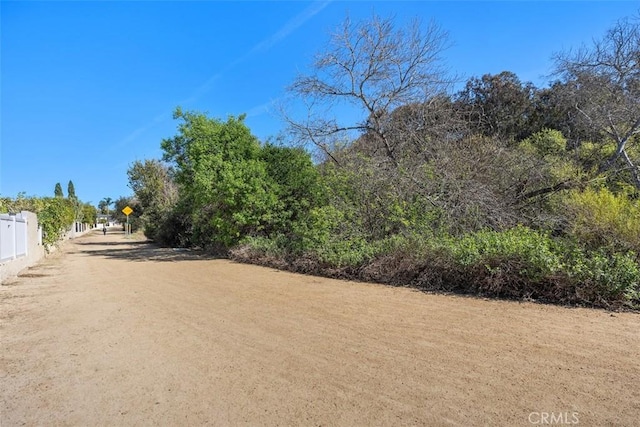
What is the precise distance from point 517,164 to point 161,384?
474 inches

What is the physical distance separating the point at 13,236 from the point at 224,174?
685 cm

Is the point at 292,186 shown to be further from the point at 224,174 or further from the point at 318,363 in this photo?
the point at 318,363

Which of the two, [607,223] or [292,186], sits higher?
[292,186]

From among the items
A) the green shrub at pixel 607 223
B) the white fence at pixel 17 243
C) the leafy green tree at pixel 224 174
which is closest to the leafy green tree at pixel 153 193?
the leafy green tree at pixel 224 174

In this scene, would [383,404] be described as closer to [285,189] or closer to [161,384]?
[161,384]

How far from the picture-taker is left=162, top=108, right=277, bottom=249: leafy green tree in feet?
50.2

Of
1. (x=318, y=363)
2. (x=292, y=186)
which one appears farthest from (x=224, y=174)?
(x=318, y=363)

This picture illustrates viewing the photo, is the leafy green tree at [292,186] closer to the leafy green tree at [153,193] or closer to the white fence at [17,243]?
the white fence at [17,243]

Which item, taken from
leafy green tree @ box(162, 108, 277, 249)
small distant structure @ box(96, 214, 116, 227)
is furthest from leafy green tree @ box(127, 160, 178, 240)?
small distant structure @ box(96, 214, 116, 227)

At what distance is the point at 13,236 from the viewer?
11.7 metres

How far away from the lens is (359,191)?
12516mm

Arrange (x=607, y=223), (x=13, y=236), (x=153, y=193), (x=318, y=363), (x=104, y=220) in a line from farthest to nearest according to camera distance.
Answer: (x=104, y=220)
(x=153, y=193)
(x=13, y=236)
(x=607, y=223)
(x=318, y=363)

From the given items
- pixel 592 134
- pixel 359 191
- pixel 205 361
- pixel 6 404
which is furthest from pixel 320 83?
pixel 6 404

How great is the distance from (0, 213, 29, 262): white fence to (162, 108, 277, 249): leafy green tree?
584 cm
